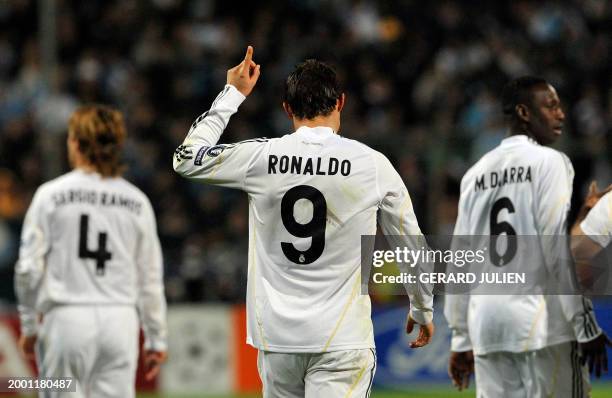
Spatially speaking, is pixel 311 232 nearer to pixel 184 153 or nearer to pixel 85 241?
pixel 184 153

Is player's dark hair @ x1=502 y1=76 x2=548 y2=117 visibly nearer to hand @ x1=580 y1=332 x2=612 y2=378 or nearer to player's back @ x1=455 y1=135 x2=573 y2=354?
player's back @ x1=455 y1=135 x2=573 y2=354

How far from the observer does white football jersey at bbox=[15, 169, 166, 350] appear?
20.0 ft

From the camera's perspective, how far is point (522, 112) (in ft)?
19.7

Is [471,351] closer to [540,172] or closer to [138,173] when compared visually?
[540,172]

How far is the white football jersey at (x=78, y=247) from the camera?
609 centimetres

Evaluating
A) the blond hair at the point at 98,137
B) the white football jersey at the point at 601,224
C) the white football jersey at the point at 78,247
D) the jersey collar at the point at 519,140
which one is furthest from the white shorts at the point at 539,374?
the blond hair at the point at 98,137

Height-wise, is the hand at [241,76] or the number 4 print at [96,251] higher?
the hand at [241,76]

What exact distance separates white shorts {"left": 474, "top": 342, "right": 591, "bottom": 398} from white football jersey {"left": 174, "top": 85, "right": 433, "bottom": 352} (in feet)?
3.94

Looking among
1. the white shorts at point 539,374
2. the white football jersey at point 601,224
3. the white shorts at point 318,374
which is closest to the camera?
the white shorts at point 318,374

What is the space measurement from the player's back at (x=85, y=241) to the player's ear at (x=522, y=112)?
7.29 ft

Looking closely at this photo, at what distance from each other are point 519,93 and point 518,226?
0.78 metres

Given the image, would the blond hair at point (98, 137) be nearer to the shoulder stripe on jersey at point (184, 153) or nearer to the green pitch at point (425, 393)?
the shoulder stripe on jersey at point (184, 153)

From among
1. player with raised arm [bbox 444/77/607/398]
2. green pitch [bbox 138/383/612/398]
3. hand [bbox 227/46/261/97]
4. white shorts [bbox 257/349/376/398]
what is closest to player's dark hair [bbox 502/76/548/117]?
player with raised arm [bbox 444/77/607/398]

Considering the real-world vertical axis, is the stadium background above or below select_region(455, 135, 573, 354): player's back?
above
